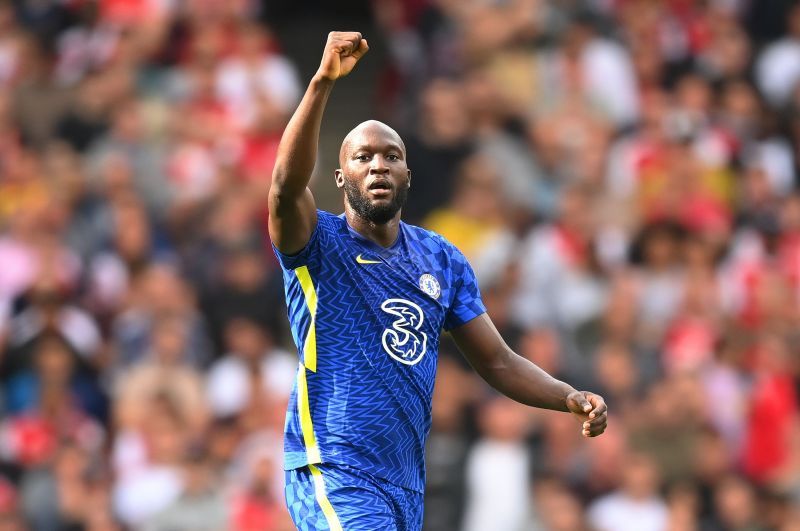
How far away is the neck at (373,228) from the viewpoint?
632 cm

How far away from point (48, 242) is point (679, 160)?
5.63 m

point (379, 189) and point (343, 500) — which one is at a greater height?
point (379, 189)

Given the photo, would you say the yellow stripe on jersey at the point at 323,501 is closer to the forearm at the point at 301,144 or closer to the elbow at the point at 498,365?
the elbow at the point at 498,365

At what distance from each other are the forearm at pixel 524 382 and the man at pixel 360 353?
0.20 metres

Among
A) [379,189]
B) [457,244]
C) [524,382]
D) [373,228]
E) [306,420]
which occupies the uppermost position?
[457,244]

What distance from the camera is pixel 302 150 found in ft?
18.9

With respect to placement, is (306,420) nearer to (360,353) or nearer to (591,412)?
(360,353)

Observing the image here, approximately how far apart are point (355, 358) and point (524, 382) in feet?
2.95

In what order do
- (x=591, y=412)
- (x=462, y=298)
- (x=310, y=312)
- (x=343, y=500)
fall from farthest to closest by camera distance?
1. (x=462, y=298)
2. (x=591, y=412)
3. (x=310, y=312)
4. (x=343, y=500)

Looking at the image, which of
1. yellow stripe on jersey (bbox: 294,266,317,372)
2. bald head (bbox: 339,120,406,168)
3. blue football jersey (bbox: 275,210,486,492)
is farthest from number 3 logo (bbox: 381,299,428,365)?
bald head (bbox: 339,120,406,168)

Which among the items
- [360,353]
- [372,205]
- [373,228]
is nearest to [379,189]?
[372,205]

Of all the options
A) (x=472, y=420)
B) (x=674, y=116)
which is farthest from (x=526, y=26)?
(x=472, y=420)

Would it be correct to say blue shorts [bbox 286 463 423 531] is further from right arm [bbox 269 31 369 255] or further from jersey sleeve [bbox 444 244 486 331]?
right arm [bbox 269 31 369 255]

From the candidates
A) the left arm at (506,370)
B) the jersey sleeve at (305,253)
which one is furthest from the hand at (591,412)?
the jersey sleeve at (305,253)
